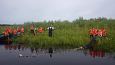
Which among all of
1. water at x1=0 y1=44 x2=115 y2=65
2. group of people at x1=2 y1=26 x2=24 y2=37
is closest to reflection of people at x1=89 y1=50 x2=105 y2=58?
water at x1=0 y1=44 x2=115 y2=65

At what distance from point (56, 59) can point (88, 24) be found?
20004mm

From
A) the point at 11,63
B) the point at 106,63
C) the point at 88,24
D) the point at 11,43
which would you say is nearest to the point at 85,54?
the point at 106,63

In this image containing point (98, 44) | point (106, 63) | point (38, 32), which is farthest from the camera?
point (38, 32)

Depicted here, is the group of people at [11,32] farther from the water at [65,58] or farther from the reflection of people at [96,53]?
the reflection of people at [96,53]

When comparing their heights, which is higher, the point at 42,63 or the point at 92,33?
the point at 92,33

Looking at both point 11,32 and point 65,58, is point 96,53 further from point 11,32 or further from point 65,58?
point 11,32

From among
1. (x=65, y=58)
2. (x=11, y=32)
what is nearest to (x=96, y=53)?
(x=65, y=58)

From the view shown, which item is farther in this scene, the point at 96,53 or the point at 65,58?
the point at 96,53

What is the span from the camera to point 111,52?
21.2 m

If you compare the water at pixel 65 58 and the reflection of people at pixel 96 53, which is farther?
the reflection of people at pixel 96 53

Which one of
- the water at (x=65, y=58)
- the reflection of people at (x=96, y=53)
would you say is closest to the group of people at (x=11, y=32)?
the water at (x=65, y=58)

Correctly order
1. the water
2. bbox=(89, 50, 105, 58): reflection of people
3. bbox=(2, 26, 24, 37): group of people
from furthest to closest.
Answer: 1. bbox=(2, 26, 24, 37): group of people
2. bbox=(89, 50, 105, 58): reflection of people
3. the water

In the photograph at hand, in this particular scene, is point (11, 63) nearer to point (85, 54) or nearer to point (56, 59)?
point (56, 59)

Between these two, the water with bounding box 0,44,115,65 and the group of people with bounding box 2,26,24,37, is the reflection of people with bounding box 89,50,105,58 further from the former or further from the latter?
the group of people with bounding box 2,26,24,37
